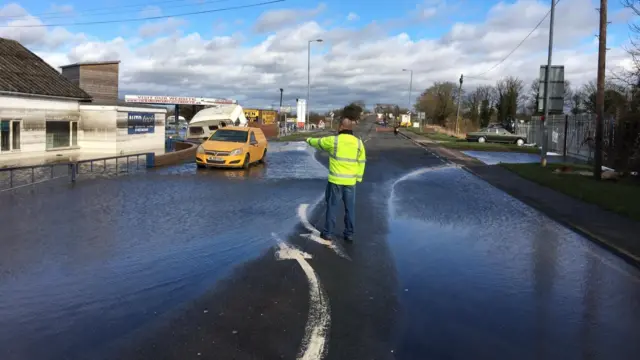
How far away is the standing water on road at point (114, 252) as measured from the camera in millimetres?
4668

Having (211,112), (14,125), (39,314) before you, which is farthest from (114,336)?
(211,112)

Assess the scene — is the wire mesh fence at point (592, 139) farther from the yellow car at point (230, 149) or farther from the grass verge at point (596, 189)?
the yellow car at point (230, 149)

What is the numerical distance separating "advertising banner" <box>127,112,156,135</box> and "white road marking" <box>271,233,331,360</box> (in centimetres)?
2490

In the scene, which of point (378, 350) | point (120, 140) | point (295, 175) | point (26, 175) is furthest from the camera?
point (120, 140)

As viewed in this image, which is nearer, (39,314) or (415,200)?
(39,314)

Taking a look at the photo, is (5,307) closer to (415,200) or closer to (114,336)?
(114,336)

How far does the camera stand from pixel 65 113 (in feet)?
87.7

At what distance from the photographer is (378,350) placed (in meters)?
4.29

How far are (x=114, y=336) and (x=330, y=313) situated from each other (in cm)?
183

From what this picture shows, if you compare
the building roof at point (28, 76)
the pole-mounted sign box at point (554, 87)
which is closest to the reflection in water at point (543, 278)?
the pole-mounted sign box at point (554, 87)

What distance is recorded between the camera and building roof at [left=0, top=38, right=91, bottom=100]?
23484mm

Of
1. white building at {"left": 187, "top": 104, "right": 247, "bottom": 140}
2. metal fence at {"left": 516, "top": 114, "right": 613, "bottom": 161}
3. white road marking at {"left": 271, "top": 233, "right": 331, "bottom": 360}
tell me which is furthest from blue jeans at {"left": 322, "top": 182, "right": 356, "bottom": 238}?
white building at {"left": 187, "top": 104, "right": 247, "bottom": 140}

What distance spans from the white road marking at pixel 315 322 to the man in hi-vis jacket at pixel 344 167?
1.29m

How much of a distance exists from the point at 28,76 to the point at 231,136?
11272 millimetres
